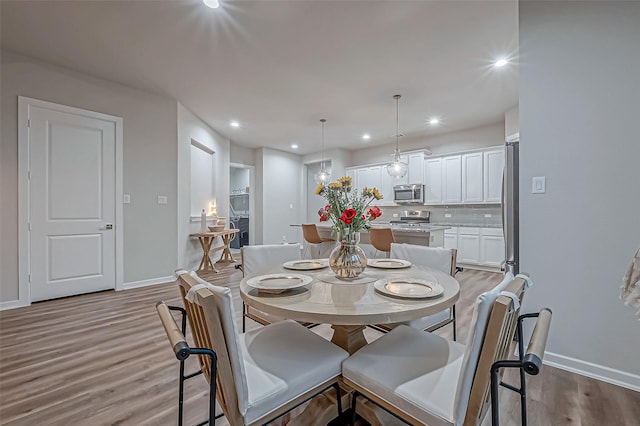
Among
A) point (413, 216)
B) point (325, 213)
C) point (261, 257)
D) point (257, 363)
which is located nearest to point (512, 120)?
point (413, 216)

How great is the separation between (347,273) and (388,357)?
51 cm

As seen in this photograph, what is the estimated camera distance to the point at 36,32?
265 centimetres

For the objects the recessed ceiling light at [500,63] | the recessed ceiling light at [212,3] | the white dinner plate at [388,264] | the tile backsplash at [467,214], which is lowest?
the white dinner plate at [388,264]

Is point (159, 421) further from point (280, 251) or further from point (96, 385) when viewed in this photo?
point (280, 251)

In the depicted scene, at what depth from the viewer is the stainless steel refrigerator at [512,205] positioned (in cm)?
236

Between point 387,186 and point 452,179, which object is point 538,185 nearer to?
point 452,179

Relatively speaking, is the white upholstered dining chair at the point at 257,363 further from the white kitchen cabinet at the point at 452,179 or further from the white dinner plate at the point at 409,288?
the white kitchen cabinet at the point at 452,179

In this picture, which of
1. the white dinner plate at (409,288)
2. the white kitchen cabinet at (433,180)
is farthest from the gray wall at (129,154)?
the white kitchen cabinet at (433,180)

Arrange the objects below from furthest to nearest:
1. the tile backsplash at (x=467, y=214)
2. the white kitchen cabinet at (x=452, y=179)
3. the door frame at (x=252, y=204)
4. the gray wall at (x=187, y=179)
Answer: the door frame at (x=252, y=204) < the white kitchen cabinet at (x=452, y=179) < the tile backsplash at (x=467, y=214) < the gray wall at (x=187, y=179)

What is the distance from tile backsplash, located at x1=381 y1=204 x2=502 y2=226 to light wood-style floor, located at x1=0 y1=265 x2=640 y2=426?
3.24 meters

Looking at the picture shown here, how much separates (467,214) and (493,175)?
37.5 inches

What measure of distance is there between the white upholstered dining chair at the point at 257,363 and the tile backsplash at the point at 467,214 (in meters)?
5.09

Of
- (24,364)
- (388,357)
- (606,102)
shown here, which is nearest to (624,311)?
(606,102)

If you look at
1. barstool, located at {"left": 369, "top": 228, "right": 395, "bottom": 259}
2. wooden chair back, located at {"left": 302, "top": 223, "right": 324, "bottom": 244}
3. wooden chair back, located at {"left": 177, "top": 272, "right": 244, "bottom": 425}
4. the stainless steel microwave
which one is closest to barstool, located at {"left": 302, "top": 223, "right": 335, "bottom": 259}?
wooden chair back, located at {"left": 302, "top": 223, "right": 324, "bottom": 244}
